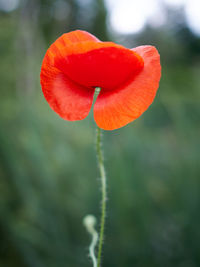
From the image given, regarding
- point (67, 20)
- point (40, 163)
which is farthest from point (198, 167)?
point (67, 20)

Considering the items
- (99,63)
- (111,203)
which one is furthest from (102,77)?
(111,203)

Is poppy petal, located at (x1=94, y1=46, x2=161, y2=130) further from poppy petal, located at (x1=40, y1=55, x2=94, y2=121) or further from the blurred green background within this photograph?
the blurred green background

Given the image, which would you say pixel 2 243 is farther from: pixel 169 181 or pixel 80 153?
pixel 169 181

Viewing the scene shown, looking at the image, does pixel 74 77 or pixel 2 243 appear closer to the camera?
pixel 74 77

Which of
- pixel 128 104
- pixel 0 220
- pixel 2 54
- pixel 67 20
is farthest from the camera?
pixel 67 20

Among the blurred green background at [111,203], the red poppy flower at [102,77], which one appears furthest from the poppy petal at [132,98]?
the blurred green background at [111,203]

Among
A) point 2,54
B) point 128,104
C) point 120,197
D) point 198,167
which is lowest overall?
point 128,104
